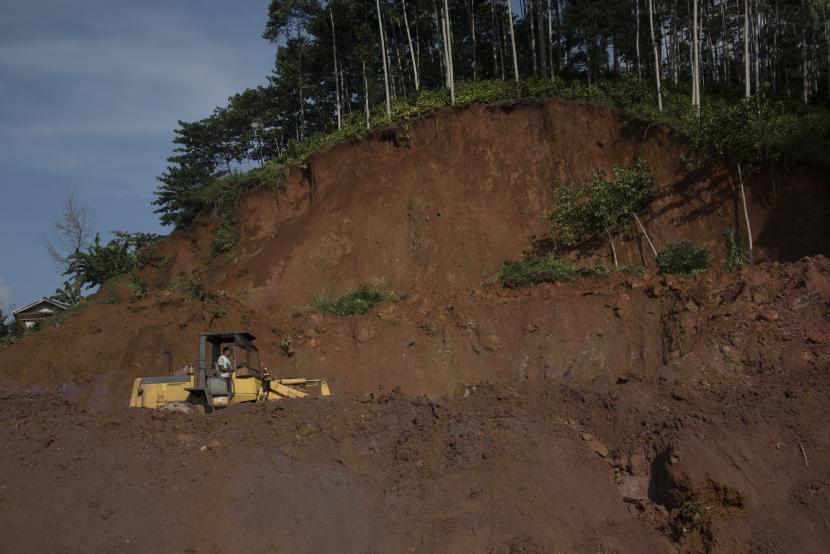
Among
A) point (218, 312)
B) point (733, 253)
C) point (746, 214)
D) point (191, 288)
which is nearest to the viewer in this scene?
point (733, 253)

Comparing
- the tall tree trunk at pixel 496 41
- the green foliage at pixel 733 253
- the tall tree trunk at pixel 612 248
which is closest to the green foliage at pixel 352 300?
the tall tree trunk at pixel 612 248

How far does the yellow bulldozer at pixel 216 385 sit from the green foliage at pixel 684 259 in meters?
9.68

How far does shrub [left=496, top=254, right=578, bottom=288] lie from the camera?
63.5 ft

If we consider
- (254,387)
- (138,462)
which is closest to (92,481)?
(138,462)

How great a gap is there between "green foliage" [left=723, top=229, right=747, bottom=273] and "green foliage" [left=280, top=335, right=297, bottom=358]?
10.5m

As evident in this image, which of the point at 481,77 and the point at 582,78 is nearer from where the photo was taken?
the point at 582,78

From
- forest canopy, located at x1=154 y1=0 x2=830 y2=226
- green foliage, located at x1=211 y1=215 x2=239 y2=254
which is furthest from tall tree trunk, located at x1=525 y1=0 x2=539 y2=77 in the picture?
green foliage, located at x1=211 y1=215 x2=239 y2=254

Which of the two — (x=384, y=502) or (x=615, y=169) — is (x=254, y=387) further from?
(x=615, y=169)

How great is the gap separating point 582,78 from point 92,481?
24.6 metres

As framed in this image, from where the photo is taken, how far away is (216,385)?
45.2 feet

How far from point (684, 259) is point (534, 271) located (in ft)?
12.0

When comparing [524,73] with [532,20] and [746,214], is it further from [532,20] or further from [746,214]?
[746,214]

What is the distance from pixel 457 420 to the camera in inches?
494

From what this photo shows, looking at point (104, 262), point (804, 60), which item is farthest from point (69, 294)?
point (804, 60)
